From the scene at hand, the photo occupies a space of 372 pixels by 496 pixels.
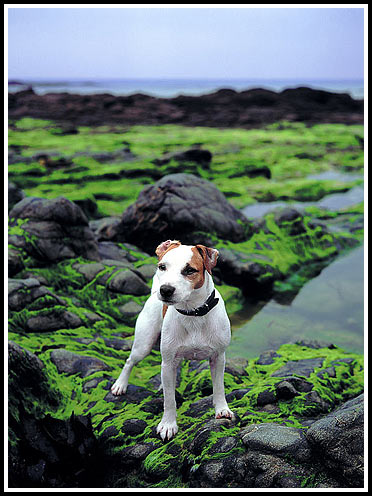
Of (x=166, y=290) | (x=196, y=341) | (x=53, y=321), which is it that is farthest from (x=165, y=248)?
(x=53, y=321)

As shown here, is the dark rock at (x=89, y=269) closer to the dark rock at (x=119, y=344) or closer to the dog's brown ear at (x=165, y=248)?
the dark rock at (x=119, y=344)

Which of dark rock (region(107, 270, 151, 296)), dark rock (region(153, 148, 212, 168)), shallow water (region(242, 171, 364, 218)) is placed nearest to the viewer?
dark rock (region(107, 270, 151, 296))

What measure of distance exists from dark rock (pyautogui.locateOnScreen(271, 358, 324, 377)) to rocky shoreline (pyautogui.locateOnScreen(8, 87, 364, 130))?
922 inches

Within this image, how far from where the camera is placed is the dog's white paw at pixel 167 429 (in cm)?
391

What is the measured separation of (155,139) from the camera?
878 inches

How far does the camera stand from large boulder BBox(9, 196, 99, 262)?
7.16m

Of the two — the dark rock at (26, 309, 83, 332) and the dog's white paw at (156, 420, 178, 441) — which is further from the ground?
the dark rock at (26, 309, 83, 332)

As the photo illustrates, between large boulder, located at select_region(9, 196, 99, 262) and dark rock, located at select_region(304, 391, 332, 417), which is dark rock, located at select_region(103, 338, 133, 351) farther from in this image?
dark rock, located at select_region(304, 391, 332, 417)

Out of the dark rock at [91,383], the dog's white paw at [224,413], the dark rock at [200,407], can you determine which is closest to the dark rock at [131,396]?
the dark rock at [91,383]

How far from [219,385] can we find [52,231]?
14.1 feet

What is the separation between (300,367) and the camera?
206 inches

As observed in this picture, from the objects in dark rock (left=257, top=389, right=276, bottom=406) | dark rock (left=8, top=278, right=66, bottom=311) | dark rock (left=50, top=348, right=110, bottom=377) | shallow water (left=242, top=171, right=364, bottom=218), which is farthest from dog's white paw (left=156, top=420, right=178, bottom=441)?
shallow water (left=242, top=171, right=364, bottom=218)

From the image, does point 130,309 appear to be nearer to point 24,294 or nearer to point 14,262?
point 24,294

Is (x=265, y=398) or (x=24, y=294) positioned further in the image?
(x=24, y=294)
